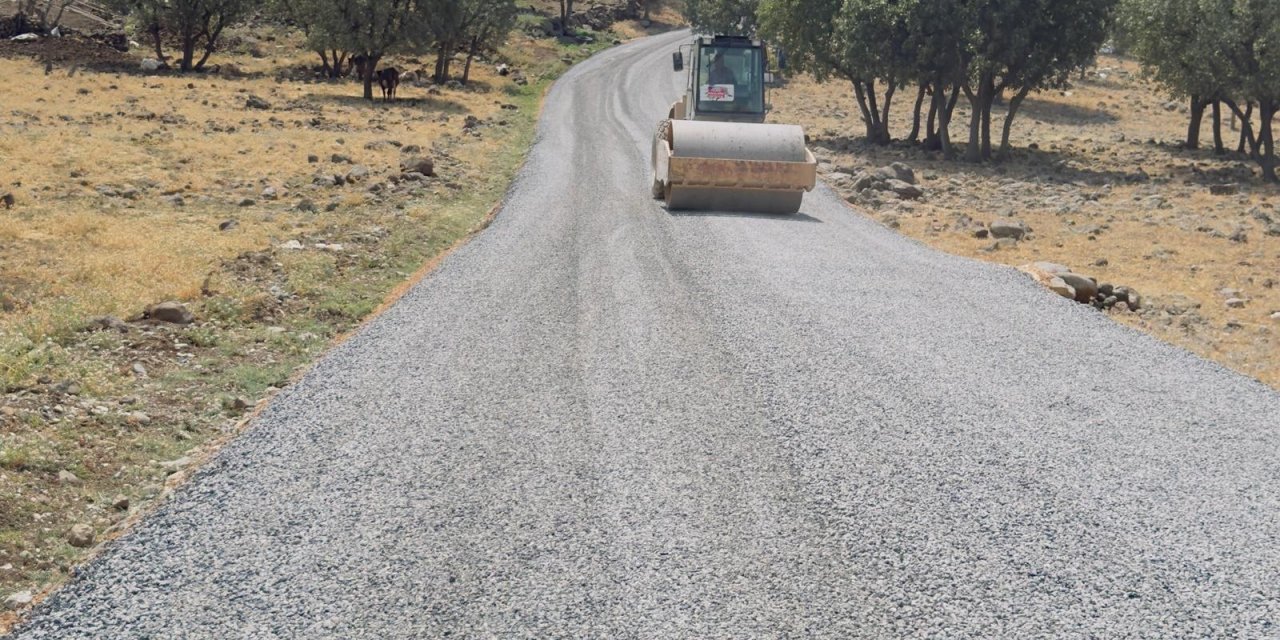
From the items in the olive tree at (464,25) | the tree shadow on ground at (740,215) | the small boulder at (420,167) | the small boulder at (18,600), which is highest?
the olive tree at (464,25)

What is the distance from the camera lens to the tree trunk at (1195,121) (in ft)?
134

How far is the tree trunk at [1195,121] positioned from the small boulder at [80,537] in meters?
41.9

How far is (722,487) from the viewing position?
7.37 meters

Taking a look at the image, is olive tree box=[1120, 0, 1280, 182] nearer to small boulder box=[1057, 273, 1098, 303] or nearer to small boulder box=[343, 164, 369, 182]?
small boulder box=[1057, 273, 1098, 303]

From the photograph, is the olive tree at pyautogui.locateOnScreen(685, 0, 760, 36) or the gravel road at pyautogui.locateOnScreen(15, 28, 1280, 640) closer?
the gravel road at pyautogui.locateOnScreen(15, 28, 1280, 640)

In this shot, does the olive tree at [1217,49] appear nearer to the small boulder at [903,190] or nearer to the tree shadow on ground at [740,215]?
the small boulder at [903,190]

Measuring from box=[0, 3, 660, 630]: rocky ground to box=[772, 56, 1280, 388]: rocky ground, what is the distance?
905 cm

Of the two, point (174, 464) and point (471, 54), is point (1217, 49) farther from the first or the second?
point (471, 54)

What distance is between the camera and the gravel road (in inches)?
229

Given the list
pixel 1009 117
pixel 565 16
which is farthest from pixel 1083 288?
pixel 565 16

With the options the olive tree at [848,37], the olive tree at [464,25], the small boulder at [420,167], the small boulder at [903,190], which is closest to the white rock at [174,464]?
the small boulder at [420,167]

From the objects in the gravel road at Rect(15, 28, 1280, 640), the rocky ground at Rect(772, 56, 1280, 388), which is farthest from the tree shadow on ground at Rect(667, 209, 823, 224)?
the gravel road at Rect(15, 28, 1280, 640)

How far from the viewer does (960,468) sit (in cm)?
775

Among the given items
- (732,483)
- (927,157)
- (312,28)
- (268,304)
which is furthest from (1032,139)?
(732,483)
